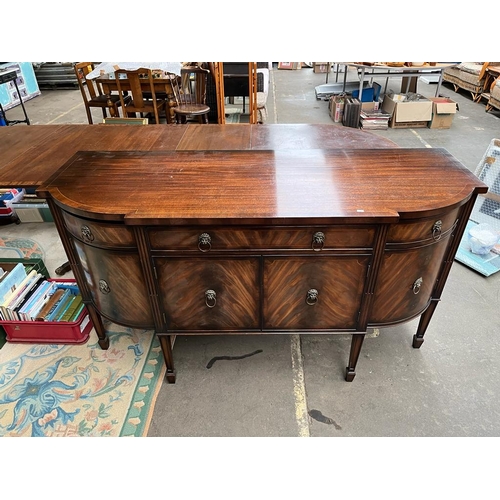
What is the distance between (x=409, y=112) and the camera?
520cm

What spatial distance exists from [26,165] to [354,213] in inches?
69.2

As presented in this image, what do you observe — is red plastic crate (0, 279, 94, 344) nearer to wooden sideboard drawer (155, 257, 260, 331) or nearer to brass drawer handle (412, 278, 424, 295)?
wooden sideboard drawer (155, 257, 260, 331)

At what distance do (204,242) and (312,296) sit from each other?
526mm

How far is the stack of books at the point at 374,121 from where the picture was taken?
5262 mm

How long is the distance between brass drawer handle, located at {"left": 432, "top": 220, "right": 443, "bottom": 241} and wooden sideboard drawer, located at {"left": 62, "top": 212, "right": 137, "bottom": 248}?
1.21m

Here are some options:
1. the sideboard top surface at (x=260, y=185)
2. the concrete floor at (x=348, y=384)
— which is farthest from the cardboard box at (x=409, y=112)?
the sideboard top surface at (x=260, y=185)

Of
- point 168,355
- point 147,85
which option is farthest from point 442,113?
point 168,355

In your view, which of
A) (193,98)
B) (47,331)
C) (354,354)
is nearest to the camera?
(354,354)

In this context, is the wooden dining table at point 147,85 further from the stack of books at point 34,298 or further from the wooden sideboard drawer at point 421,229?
the wooden sideboard drawer at point 421,229

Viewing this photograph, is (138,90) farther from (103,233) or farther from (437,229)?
(437,229)

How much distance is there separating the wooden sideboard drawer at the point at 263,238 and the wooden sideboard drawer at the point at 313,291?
0.07 m

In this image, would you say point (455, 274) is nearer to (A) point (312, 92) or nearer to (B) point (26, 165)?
(B) point (26, 165)

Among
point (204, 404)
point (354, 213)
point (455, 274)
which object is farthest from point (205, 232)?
point (455, 274)

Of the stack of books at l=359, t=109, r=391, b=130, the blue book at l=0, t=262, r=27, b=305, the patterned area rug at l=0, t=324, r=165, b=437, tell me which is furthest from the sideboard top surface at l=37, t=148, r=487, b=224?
the stack of books at l=359, t=109, r=391, b=130
